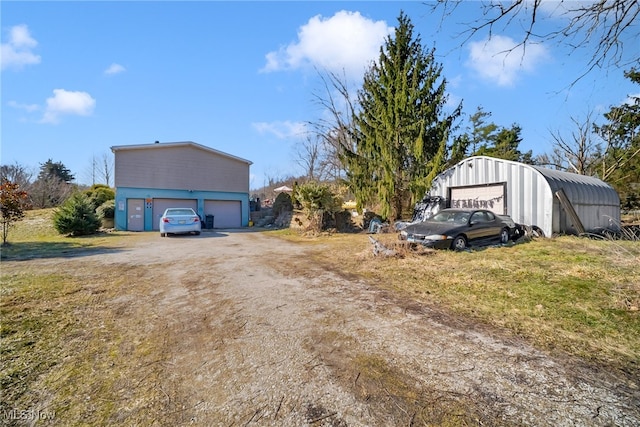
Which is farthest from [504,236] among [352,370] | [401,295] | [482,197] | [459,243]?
[352,370]

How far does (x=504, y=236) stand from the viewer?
10500mm

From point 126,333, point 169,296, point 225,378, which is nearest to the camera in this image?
point 225,378

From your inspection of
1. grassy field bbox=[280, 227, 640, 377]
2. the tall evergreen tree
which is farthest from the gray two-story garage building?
grassy field bbox=[280, 227, 640, 377]

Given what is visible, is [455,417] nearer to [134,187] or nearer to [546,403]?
[546,403]

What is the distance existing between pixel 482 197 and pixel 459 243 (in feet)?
19.4

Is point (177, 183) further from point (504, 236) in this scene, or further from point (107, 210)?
point (504, 236)

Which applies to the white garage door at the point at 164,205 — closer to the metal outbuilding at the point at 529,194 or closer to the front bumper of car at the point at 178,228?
the front bumper of car at the point at 178,228

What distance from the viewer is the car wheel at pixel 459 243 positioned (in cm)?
852

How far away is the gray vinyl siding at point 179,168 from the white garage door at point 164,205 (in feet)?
2.95

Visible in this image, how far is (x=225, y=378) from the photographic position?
243 centimetres

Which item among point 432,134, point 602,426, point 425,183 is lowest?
point 602,426

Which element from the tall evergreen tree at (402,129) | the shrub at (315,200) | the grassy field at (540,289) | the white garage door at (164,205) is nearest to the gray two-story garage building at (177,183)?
the white garage door at (164,205)

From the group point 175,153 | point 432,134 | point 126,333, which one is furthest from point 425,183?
point 175,153

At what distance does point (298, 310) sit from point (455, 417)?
2.37 metres
